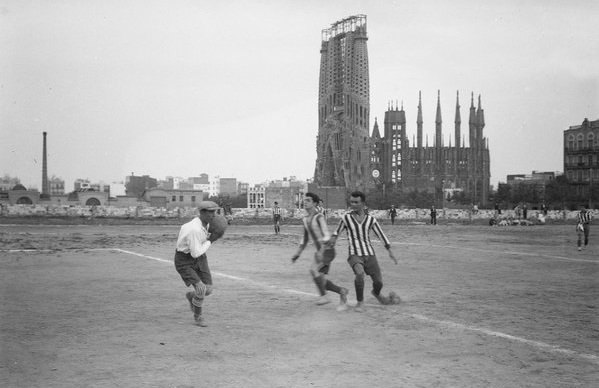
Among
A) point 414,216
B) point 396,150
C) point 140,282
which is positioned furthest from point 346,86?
point 140,282

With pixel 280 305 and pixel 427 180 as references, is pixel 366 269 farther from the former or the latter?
pixel 427 180

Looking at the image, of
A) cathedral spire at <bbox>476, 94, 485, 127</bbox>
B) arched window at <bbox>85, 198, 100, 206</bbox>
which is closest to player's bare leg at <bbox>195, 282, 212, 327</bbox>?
arched window at <bbox>85, 198, 100, 206</bbox>

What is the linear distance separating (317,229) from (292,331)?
2439mm

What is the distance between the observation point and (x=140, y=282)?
1179 centimetres

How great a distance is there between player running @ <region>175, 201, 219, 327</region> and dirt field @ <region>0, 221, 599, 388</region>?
1.22 feet

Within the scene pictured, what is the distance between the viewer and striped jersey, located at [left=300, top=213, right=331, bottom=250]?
9107mm

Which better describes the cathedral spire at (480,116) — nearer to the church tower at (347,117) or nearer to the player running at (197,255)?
the church tower at (347,117)

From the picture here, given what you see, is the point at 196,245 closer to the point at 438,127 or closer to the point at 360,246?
the point at 360,246

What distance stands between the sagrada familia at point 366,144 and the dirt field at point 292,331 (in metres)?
104

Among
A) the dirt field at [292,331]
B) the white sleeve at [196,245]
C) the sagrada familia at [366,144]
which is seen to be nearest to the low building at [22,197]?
the sagrada familia at [366,144]

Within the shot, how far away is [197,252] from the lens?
297 inches

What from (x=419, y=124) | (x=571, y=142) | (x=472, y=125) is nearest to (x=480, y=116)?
(x=472, y=125)

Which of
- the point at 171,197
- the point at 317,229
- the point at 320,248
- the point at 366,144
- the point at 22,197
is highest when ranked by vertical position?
the point at 366,144

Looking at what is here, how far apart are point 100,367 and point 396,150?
141 m
